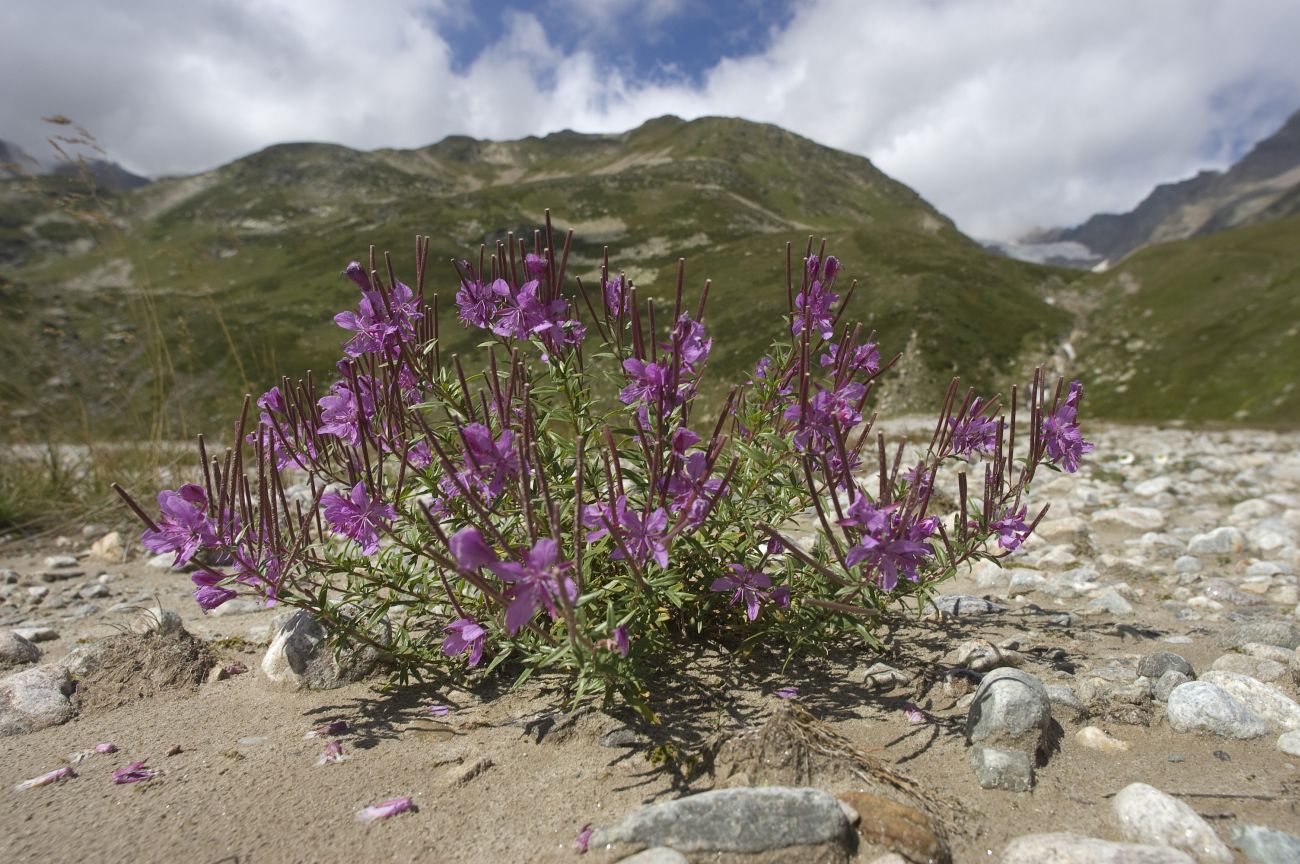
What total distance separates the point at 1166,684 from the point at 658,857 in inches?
95.5

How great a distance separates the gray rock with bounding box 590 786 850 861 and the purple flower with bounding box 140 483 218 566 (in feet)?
5.55

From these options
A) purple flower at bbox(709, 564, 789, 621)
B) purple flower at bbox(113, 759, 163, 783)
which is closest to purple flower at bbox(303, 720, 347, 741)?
purple flower at bbox(113, 759, 163, 783)

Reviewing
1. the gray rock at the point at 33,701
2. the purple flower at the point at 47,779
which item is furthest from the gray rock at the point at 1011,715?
the gray rock at the point at 33,701

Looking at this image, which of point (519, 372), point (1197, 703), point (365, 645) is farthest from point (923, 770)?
point (365, 645)

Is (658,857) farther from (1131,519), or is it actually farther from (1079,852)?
(1131,519)

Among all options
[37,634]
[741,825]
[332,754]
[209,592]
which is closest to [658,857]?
[741,825]

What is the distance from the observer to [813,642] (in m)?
3.10

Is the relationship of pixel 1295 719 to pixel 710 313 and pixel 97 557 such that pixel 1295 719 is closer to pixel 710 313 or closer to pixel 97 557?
pixel 97 557

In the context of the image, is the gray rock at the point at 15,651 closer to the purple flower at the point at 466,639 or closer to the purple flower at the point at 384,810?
the purple flower at the point at 466,639

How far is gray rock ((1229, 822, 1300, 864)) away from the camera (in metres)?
1.89

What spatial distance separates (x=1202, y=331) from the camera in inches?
1156

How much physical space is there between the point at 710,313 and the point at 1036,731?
36.0 meters

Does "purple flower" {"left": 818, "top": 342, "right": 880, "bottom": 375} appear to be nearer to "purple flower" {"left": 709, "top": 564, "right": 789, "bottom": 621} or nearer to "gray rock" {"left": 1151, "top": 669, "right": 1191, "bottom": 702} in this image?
"purple flower" {"left": 709, "top": 564, "right": 789, "bottom": 621}

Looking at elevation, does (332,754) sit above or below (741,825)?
below
